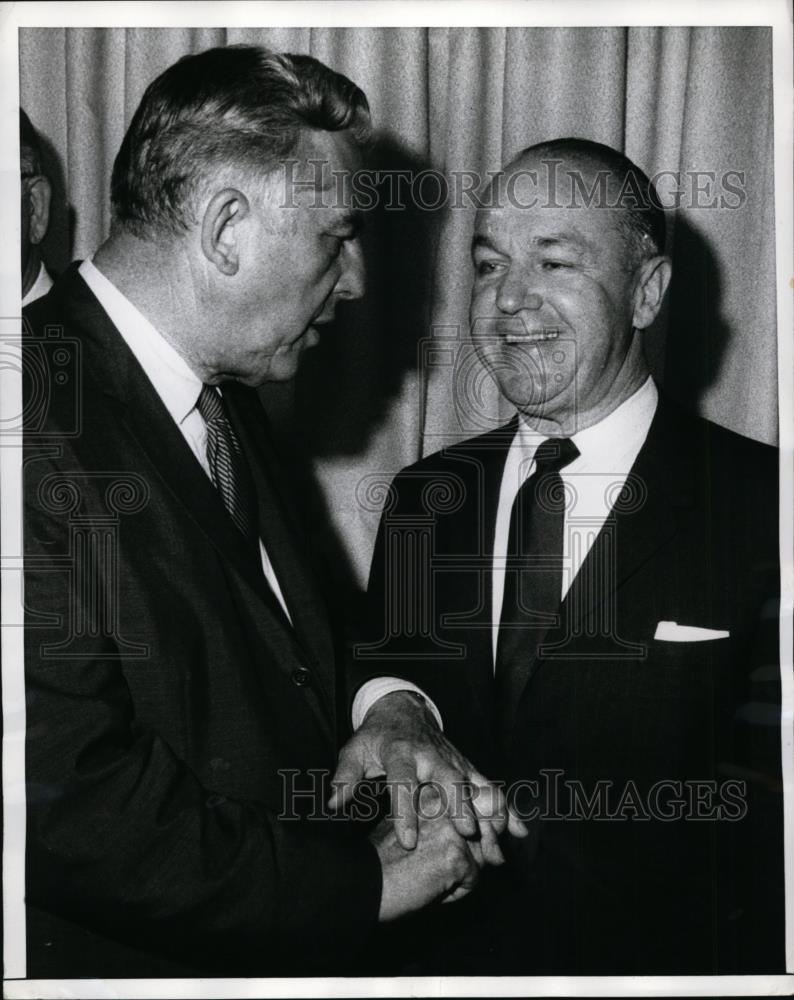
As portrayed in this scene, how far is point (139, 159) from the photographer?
1962mm

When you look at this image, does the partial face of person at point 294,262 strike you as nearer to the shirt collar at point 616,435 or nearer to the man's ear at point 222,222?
the man's ear at point 222,222

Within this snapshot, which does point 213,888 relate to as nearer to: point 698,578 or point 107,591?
point 107,591

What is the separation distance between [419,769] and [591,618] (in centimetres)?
38

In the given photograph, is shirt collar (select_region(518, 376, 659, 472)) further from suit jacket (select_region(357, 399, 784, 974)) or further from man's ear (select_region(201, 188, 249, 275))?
man's ear (select_region(201, 188, 249, 275))

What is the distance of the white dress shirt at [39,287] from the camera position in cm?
197

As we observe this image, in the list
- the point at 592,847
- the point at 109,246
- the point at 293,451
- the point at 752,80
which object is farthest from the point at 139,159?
the point at 592,847

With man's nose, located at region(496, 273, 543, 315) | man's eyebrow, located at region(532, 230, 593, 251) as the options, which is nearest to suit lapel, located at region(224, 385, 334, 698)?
man's nose, located at region(496, 273, 543, 315)

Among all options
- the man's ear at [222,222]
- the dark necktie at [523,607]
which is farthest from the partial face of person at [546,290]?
the man's ear at [222,222]

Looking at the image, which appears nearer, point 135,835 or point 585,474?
point 135,835

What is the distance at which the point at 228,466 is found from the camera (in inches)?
78.0

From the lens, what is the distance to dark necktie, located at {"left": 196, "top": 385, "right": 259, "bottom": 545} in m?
1.97

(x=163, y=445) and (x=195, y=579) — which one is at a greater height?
(x=163, y=445)

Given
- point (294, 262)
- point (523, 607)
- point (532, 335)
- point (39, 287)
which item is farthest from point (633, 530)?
point (39, 287)

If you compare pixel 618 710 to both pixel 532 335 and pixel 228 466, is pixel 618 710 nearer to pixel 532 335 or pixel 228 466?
pixel 532 335
